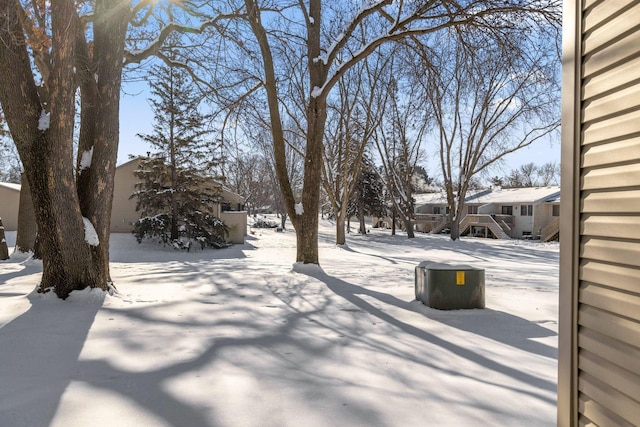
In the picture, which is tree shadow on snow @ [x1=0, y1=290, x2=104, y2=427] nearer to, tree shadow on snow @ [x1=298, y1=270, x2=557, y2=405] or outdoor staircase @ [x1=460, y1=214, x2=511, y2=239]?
tree shadow on snow @ [x1=298, y1=270, x2=557, y2=405]

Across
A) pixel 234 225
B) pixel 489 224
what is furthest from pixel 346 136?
pixel 489 224

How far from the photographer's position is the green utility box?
18.4ft

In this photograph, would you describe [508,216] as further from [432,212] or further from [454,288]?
[454,288]

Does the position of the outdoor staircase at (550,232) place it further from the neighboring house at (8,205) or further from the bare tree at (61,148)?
the neighboring house at (8,205)

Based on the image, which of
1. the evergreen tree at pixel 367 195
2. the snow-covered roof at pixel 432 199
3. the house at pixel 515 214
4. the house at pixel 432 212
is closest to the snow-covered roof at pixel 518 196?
the house at pixel 515 214

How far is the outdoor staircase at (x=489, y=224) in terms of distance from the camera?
33.7m

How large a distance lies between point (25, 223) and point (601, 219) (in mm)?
13732

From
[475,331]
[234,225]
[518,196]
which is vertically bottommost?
[475,331]

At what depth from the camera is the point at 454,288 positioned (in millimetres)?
5621

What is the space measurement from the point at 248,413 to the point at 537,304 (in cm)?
518

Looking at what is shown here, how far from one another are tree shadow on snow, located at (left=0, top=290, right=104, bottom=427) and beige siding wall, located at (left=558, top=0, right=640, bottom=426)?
2.88 meters

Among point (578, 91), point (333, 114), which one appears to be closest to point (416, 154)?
point (333, 114)

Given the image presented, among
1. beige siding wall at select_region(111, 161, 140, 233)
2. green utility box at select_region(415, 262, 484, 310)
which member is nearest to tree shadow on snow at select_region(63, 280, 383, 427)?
green utility box at select_region(415, 262, 484, 310)

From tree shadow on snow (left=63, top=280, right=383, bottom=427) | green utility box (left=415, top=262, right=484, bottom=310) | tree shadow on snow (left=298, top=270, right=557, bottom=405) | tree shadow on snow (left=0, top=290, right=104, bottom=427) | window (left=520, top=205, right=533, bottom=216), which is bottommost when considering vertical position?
tree shadow on snow (left=298, top=270, right=557, bottom=405)
